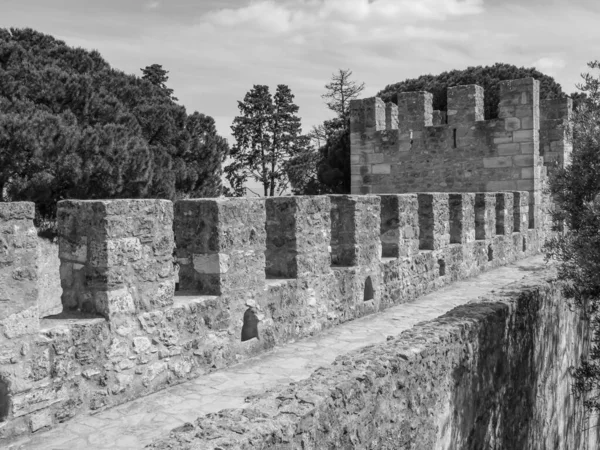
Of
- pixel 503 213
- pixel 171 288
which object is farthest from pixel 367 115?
pixel 171 288

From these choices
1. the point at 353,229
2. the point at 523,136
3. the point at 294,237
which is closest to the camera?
the point at 294,237

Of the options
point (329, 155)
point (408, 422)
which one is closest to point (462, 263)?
point (408, 422)

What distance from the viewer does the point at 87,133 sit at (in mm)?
14594

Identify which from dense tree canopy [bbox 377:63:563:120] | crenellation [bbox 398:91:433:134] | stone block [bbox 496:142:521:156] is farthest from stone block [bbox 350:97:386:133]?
dense tree canopy [bbox 377:63:563:120]

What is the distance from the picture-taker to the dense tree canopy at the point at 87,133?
43.4 ft

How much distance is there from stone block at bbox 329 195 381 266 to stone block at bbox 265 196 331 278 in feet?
2.14

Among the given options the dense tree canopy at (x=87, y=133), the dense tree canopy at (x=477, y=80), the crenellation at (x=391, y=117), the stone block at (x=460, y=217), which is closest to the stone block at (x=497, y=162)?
the crenellation at (x=391, y=117)

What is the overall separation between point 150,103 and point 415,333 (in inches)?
673

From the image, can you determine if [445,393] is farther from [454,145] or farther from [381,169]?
[381,169]

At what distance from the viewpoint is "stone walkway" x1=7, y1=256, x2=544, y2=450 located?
3719mm

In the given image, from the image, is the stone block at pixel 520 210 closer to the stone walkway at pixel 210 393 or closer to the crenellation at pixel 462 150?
the crenellation at pixel 462 150

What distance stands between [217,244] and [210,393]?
1.20 metres

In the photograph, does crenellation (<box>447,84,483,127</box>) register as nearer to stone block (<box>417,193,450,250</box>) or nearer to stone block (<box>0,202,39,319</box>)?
stone block (<box>417,193,450,250</box>)

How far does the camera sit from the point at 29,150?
1326cm
